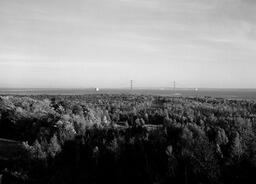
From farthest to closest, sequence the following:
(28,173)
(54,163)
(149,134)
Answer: (149,134) → (54,163) → (28,173)

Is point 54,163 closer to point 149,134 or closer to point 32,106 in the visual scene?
point 149,134

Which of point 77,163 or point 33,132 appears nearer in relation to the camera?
point 77,163

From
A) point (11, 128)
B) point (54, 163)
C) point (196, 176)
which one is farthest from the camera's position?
point (11, 128)

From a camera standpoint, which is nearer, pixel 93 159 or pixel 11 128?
pixel 93 159

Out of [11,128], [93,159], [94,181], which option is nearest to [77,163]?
[93,159]

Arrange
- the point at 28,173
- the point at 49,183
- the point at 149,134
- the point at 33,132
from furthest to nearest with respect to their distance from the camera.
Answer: the point at 33,132
the point at 149,134
the point at 28,173
the point at 49,183

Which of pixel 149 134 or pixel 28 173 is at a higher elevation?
pixel 149 134

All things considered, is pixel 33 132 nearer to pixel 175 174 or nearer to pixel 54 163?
pixel 54 163

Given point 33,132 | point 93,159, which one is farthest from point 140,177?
point 33,132

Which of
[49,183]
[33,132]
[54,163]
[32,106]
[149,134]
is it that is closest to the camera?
[49,183]
